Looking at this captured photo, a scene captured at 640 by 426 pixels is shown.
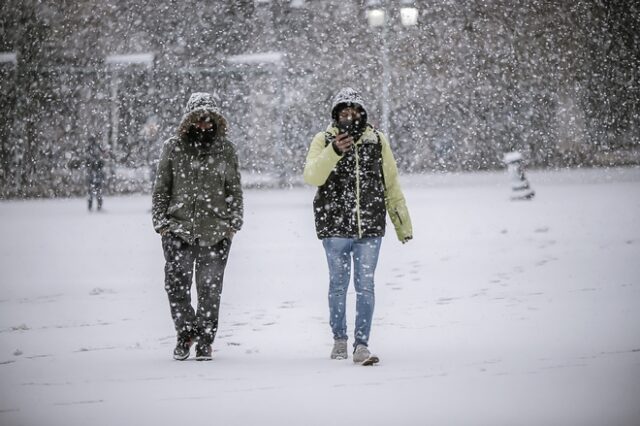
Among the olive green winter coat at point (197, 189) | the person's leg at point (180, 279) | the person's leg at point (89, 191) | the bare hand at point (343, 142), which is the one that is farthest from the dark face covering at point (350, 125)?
the person's leg at point (89, 191)

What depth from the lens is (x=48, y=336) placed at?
7.18m

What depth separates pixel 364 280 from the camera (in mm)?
6012

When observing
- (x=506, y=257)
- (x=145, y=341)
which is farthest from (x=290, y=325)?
(x=506, y=257)

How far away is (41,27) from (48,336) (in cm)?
2128

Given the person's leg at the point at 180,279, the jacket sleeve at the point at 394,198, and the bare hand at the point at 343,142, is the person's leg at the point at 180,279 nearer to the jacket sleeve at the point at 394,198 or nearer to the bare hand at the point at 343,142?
the bare hand at the point at 343,142

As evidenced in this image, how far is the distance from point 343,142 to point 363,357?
130 centimetres

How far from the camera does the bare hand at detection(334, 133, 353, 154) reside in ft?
19.0

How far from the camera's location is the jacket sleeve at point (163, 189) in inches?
240

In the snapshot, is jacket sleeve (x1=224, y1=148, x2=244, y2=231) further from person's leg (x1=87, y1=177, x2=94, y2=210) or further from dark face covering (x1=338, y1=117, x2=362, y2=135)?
person's leg (x1=87, y1=177, x2=94, y2=210)

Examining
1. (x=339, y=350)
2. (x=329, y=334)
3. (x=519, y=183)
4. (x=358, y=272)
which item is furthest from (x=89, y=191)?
(x=358, y=272)

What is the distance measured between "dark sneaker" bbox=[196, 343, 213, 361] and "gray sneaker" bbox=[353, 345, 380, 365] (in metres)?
0.94

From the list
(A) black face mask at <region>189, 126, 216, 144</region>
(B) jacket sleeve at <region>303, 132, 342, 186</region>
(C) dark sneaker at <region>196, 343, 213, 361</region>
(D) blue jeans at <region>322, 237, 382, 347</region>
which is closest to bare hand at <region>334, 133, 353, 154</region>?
(B) jacket sleeve at <region>303, 132, 342, 186</region>

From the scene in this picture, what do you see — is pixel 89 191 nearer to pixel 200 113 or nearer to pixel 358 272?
pixel 200 113

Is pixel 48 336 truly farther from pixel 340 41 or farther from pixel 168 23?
pixel 340 41
